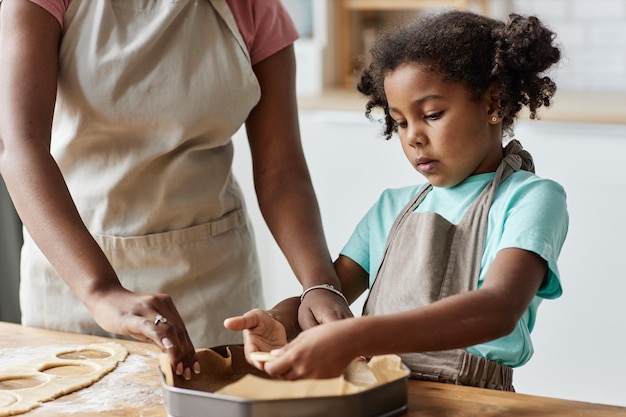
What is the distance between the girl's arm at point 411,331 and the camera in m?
0.99

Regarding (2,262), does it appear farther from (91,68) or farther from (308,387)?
(308,387)

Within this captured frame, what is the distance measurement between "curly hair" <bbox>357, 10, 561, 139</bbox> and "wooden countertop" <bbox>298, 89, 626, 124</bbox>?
3.66 ft

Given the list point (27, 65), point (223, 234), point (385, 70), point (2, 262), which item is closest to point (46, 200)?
point (27, 65)

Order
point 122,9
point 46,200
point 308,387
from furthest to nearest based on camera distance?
point 122,9
point 46,200
point 308,387

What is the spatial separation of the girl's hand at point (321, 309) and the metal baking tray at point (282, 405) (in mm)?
235

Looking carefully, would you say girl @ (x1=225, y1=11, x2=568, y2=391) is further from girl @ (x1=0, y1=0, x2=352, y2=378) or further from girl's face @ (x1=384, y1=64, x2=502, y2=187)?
girl @ (x1=0, y1=0, x2=352, y2=378)

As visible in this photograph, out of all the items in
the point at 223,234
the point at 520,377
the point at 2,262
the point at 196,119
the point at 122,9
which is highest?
the point at 122,9

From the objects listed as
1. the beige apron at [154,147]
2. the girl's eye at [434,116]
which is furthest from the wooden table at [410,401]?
the girl's eye at [434,116]

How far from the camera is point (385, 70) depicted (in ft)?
4.42

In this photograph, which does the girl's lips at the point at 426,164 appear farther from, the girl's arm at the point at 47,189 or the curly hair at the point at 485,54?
the girl's arm at the point at 47,189

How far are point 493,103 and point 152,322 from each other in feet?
1.86

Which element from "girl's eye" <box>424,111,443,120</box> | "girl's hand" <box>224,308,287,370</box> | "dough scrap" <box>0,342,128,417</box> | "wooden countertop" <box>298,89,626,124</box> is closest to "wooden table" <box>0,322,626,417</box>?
"dough scrap" <box>0,342,128,417</box>

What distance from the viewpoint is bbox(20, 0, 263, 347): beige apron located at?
1410 millimetres

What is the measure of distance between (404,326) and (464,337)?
71mm
